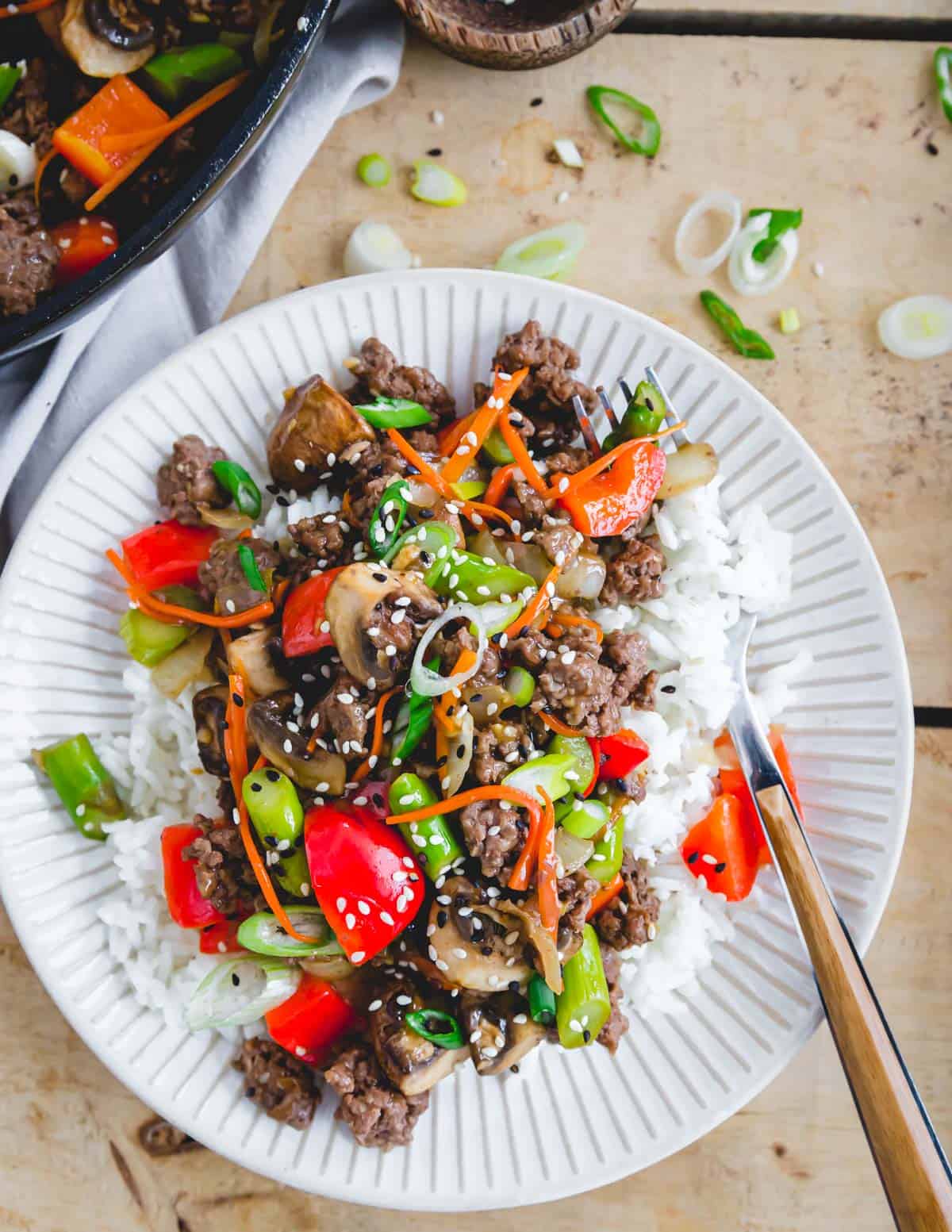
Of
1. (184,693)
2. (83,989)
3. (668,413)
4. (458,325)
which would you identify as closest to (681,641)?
(668,413)

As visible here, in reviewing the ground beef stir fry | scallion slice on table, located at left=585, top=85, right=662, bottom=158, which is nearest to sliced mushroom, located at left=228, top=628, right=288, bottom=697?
the ground beef stir fry

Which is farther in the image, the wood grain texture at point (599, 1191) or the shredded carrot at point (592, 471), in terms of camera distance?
the wood grain texture at point (599, 1191)

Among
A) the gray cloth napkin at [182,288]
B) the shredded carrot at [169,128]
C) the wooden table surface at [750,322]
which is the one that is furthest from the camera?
the wooden table surface at [750,322]

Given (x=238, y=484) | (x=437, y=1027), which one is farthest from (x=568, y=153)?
(x=437, y=1027)

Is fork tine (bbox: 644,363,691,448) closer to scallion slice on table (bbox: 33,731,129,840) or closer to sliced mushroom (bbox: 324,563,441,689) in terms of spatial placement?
sliced mushroom (bbox: 324,563,441,689)

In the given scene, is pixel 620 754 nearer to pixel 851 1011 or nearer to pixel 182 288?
pixel 851 1011

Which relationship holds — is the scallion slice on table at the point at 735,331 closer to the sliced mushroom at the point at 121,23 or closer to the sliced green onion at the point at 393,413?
the sliced green onion at the point at 393,413

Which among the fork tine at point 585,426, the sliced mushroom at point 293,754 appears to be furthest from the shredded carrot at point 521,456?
the sliced mushroom at point 293,754
